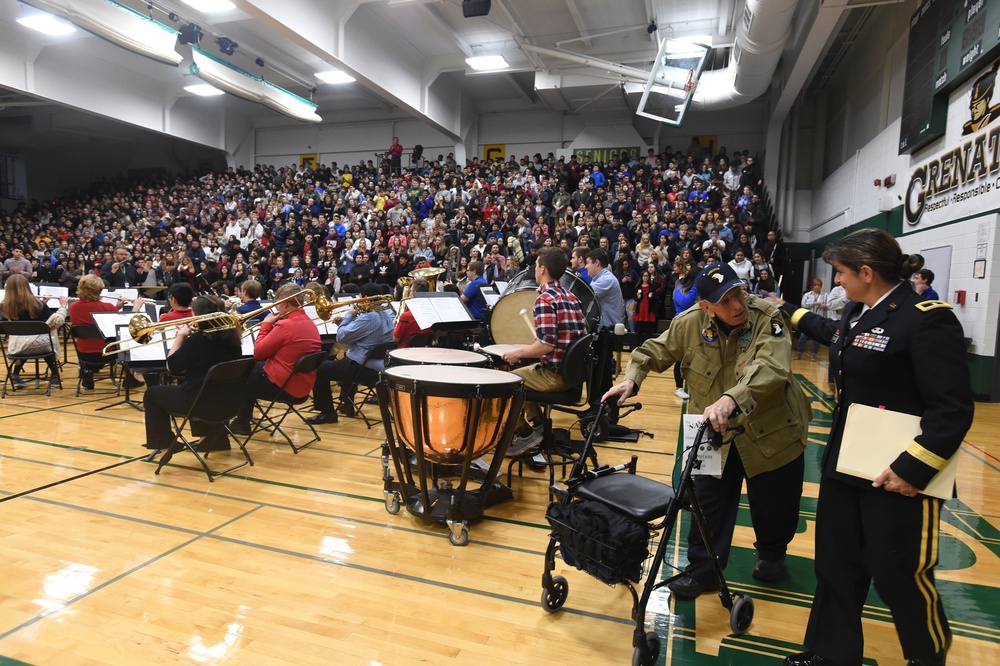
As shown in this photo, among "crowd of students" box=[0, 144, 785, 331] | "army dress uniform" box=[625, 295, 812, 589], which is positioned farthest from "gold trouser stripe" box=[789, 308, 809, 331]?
"crowd of students" box=[0, 144, 785, 331]

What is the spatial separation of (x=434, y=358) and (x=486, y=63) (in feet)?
42.1

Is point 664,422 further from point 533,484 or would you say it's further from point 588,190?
point 588,190

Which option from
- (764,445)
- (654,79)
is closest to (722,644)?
(764,445)

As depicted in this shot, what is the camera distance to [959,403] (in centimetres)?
171

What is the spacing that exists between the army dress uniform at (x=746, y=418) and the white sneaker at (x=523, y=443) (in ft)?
5.87

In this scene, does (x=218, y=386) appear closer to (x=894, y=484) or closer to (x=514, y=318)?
(x=514, y=318)

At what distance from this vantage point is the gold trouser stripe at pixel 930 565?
1812mm

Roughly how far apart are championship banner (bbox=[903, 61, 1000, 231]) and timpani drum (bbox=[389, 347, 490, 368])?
6.19 m

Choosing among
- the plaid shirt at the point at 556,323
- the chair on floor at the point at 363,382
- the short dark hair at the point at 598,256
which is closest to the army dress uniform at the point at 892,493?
the plaid shirt at the point at 556,323

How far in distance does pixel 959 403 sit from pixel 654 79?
39.0 feet

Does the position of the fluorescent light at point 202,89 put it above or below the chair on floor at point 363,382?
above

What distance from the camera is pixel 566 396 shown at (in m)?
4.14

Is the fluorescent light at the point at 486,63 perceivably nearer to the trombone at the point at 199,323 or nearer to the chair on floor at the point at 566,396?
the trombone at the point at 199,323

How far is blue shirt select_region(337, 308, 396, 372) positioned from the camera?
569 centimetres
